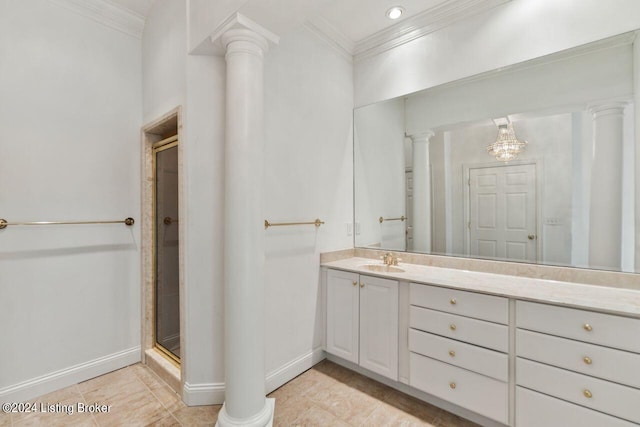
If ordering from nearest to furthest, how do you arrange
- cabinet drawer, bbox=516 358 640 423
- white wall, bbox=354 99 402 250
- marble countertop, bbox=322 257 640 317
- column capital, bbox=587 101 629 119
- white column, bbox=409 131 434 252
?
cabinet drawer, bbox=516 358 640 423, marble countertop, bbox=322 257 640 317, column capital, bbox=587 101 629 119, white column, bbox=409 131 434 252, white wall, bbox=354 99 402 250

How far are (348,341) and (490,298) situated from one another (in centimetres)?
106

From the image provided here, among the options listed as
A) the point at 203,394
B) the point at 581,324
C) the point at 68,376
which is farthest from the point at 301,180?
the point at 68,376

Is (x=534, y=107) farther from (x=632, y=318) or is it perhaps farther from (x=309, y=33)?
(x=309, y=33)

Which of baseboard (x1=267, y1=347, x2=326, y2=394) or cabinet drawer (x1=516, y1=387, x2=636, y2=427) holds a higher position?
cabinet drawer (x1=516, y1=387, x2=636, y2=427)

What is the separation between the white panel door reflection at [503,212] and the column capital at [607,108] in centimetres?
40

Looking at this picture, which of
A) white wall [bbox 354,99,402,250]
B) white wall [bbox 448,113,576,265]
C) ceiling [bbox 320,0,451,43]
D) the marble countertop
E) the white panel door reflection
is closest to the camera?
the marble countertop

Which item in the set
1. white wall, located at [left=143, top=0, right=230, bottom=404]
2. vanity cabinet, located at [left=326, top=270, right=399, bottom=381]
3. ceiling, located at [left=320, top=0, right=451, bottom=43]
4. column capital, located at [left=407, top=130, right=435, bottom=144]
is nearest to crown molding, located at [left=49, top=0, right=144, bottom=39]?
white wall, located at [left=143, top=0, right=230, bottom=404]

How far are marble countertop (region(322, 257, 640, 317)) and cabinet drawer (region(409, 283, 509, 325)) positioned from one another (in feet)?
0.14

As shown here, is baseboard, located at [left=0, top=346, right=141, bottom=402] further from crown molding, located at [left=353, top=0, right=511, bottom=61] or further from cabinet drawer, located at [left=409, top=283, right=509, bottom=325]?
crown molding, located at [left=353, top=0, right=511, bottom=61]

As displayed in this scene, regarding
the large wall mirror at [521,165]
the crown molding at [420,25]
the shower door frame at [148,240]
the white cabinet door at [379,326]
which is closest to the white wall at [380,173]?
the large wall mirror at [521,165]

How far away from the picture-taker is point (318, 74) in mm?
2291

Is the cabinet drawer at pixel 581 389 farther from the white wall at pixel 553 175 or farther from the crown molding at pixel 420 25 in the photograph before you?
the crown molding at pixel 420 25

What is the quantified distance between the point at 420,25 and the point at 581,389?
2.46m

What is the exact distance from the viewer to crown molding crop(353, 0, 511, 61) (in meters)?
1.95
